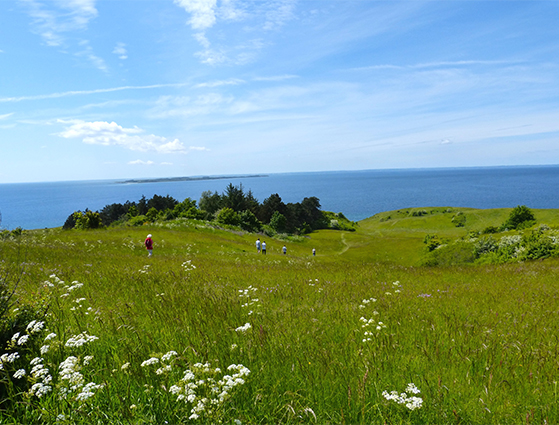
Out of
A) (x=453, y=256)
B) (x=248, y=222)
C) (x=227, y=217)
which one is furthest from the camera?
(x=248, y=222)

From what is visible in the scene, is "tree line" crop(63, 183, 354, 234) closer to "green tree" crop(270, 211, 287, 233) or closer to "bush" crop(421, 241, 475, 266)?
"green tree" crop(270, 211, 287, 233)

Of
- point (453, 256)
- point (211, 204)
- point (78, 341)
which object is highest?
point (78, 341)

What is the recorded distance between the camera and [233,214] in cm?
5722

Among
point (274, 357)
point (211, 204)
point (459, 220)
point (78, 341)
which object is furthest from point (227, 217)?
point (459, 220)

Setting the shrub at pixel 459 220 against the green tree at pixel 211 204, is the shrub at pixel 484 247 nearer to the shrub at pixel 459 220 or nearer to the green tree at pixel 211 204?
the green tree at pixel 211 204

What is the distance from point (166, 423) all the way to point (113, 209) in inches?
4638

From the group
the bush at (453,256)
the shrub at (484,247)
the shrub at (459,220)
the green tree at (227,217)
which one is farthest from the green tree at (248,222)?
the shrub at (459,220)

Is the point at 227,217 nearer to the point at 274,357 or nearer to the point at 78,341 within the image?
the point at 274,357

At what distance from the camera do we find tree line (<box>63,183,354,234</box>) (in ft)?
186

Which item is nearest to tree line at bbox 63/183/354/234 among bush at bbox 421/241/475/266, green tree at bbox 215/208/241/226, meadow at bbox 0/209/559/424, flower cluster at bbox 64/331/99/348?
green tree at bbox 215/208/241/226

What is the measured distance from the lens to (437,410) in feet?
9.77

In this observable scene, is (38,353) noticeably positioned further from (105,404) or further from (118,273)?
(118,273)

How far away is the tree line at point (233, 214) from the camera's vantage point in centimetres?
5661

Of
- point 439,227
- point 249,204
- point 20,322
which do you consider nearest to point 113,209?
point 249,204
